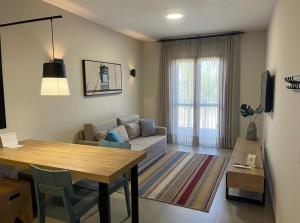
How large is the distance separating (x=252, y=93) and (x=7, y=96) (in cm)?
469

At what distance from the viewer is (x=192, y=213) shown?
2721mm

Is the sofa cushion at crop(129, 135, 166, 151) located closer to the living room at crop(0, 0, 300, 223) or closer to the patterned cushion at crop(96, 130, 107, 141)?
the living room at crop(0, 0, 300, 223)

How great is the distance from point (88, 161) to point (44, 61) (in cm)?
187

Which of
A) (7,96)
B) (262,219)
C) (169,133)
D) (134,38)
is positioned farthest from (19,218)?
(134,38)

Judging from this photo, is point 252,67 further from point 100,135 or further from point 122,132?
point 100,135

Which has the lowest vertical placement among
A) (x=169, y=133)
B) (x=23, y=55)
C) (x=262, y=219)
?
(x=262, y=219)

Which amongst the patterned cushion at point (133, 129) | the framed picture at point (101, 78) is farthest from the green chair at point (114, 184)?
the patterned cushion at point (133, 129)

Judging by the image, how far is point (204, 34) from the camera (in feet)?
17.2

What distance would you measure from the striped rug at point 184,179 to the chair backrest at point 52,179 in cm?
161

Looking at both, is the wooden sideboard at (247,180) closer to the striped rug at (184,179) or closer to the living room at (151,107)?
the living room at (151,107)

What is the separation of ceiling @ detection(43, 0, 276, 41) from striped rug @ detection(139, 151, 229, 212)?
265cm

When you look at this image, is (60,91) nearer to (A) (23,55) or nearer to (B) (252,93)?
(A) (23,55)

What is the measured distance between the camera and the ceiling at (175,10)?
3.25 meters

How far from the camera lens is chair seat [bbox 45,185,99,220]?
6.16 ft
